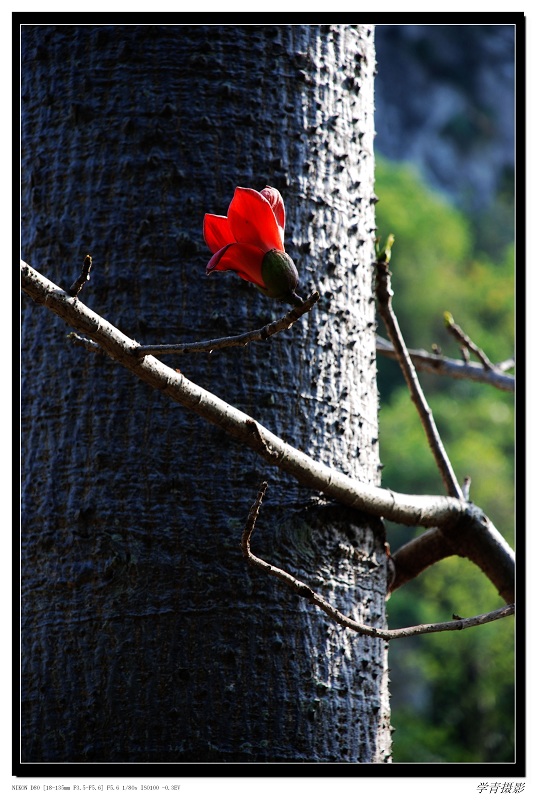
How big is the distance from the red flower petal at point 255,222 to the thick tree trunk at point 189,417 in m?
0.24

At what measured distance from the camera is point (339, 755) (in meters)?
0.87

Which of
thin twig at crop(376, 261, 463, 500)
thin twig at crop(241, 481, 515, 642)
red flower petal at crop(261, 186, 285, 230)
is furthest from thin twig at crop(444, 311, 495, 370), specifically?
red flower petal at crop(261, 186, 285, 230)

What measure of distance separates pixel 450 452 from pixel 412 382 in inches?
720

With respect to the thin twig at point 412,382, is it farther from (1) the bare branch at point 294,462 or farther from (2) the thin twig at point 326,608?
(2) the thin twig at point 326,608

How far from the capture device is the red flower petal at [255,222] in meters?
0.69

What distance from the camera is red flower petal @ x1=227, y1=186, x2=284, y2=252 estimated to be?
69 cm

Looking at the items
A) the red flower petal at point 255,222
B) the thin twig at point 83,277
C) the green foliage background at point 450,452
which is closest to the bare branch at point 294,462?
the thin twig at point 83,277

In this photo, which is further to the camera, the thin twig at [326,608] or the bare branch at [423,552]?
the bare branch at [423,552]

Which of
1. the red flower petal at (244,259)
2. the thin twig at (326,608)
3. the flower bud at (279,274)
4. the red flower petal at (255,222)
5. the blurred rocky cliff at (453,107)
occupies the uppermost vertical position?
the blurred rocky cliff at (453,107)

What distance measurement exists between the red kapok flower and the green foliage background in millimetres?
2061

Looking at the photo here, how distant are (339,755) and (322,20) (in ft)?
2.60

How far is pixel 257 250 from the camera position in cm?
70

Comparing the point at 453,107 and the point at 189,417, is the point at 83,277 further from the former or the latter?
the point at 453,107

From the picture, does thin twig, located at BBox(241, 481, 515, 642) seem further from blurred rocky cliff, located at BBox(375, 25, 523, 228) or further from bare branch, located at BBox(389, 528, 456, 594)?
blurred rocky cliff, located at BBox(375, 25, 523, 228)
